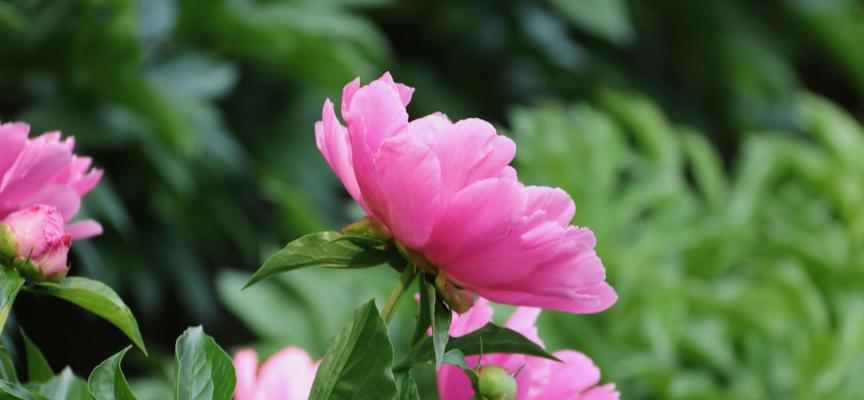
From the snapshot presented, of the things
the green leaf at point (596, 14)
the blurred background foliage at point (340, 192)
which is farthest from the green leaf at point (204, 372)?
the green leaf at point (596, 14)

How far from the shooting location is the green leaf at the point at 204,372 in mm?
260

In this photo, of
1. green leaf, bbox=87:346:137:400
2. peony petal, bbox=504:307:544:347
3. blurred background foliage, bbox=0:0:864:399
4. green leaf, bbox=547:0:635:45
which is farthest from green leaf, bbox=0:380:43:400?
green leaf, bbox=547:0:635:45

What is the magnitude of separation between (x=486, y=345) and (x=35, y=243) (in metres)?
0.10

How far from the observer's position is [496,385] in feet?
0.86

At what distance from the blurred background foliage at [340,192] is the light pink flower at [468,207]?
998mm

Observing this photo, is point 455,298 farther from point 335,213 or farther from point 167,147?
point 335,213

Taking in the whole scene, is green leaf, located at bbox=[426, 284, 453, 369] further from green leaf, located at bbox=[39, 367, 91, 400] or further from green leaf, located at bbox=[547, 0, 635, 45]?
green leaf, located at bbox=[547, 0, 635, 45]

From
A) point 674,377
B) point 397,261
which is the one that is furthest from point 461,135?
A: point 674,377

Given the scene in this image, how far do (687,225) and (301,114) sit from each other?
1.90 ft

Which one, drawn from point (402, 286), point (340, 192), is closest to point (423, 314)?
point (402, 286)

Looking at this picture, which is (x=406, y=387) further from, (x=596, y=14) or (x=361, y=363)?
(x=596, y=14)

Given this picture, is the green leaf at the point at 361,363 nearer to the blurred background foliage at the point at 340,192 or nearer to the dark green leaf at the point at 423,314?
the dark green leaf at the point at 423,314

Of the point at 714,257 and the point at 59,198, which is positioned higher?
the point at 714,257

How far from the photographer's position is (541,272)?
0.27 metres
